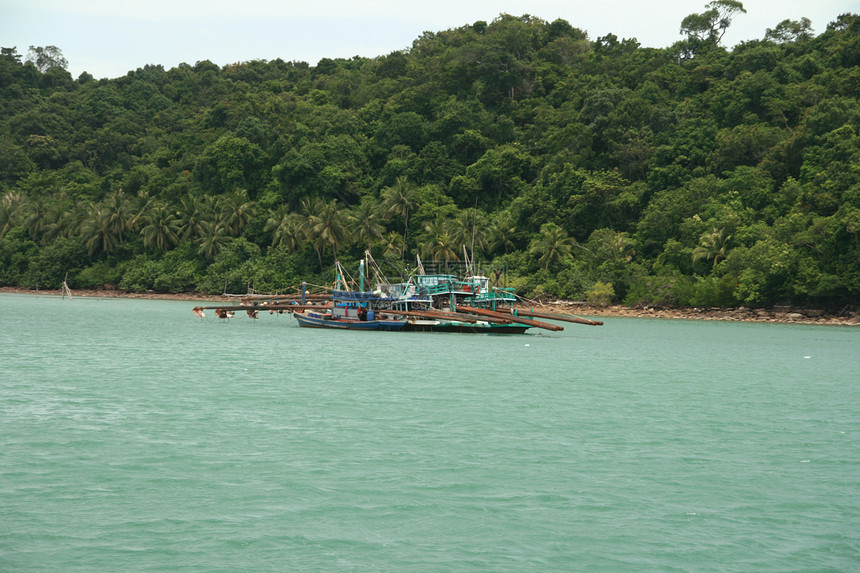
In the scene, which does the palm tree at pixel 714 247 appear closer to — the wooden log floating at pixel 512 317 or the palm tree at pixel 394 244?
the wooden log floating at pixel 512 317

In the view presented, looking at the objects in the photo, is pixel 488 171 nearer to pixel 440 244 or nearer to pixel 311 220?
pixel 440 244

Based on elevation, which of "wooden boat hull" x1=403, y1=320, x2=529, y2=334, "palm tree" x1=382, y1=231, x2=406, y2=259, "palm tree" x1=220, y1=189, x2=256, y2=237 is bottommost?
"wooden boat hull" x1=403, y1=320, x2=529, y2=334

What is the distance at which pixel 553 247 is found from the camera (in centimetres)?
7106

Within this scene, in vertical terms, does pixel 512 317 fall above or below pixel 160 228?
below

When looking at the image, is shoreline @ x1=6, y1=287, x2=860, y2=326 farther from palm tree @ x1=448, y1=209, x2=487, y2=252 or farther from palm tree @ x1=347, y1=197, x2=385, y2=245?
palm tree @ x1=347, y1=197, x2=385, y2=245

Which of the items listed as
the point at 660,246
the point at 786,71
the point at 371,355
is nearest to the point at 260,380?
the point at 371,355

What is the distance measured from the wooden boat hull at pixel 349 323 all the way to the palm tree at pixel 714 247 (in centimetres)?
2553

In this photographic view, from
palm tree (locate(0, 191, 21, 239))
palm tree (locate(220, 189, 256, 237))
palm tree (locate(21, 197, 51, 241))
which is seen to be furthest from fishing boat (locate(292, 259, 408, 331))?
palm tree (locate(0, 191, 21, 239))

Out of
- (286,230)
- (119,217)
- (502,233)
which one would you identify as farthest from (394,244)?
(119,217)

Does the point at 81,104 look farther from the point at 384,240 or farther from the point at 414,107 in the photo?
the point at 384,240

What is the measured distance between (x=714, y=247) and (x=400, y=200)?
3295cm

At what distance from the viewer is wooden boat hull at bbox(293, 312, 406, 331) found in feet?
167

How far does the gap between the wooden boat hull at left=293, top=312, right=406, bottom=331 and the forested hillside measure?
22430mm

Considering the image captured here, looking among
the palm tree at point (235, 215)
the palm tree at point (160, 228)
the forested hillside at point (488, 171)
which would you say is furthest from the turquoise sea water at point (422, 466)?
the palm tree at point (160, 228)
